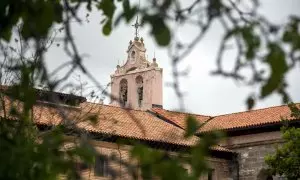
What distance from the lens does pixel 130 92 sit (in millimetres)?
43219

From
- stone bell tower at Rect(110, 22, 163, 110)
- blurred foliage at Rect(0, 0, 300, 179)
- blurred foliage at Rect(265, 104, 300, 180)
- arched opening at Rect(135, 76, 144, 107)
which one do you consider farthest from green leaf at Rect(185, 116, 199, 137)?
arched opening at Rect(135, 76, 144, 107)

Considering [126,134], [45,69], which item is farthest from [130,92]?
[45,69]

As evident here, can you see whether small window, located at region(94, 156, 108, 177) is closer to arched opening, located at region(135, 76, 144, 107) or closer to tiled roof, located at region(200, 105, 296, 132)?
tiled roof, located at region(200, 105, 296, 132)

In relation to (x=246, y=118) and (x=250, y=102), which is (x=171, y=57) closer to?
(x=250, y=102)

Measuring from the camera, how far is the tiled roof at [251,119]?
86.1 feet

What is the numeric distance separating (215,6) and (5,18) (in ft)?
3.01

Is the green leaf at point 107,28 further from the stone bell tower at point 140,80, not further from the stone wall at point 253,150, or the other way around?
the stone bell tower at point 140,80

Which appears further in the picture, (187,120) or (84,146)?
(84,146)

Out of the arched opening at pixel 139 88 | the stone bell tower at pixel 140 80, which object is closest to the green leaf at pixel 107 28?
the stone bell tower at pixel 140 80

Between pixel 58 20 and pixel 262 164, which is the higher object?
A: pixel 262 164

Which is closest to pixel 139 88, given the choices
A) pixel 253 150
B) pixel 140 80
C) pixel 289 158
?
pixel 140 80

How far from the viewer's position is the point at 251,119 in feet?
89.8

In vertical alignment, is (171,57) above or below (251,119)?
below

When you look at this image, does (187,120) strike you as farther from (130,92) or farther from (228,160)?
(130,92)
